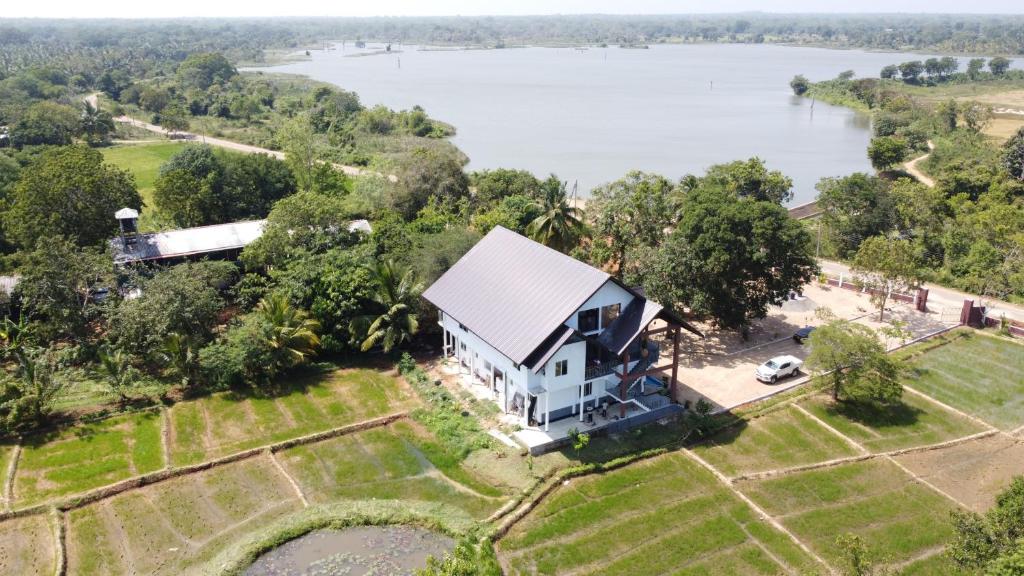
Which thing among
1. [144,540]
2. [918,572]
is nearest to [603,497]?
[918,572]

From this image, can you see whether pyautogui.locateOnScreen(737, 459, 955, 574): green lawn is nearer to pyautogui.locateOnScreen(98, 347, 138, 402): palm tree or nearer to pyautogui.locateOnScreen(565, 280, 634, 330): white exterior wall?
pyautogui.locateOnScreen(565, 280, 634, 330): white exterior wall

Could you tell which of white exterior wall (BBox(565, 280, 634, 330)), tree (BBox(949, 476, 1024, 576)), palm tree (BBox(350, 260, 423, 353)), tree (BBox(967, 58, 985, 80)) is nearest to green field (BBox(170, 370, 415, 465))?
palm tree (BBox(350, 260, 423, 353))

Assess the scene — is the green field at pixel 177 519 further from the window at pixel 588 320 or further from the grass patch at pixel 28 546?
the window at pixel 588 320

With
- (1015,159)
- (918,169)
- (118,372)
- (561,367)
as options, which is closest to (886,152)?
(918,169)

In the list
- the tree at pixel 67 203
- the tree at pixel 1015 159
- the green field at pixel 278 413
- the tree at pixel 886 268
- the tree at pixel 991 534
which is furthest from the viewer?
Answer: the tree at pixel 1015 159

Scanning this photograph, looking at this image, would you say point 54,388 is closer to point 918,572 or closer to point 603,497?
point 603,497

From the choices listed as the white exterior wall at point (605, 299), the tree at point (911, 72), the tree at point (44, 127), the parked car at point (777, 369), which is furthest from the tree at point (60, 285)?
the tree at point (911, 72)

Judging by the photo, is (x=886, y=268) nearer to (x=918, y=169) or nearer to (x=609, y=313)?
(x=609, y=313)
